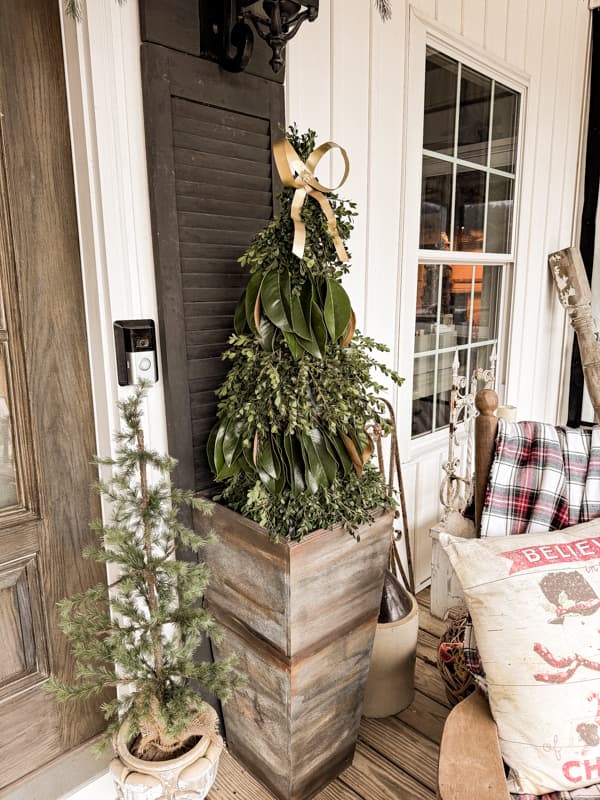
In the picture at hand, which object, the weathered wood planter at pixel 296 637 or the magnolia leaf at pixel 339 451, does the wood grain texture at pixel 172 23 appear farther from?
the weathered wood planter at pixel 296 637

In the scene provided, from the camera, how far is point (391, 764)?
5.39ft

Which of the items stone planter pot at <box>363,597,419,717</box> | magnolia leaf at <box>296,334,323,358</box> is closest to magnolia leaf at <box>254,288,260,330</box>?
magnolia leaf at <box>296,334,323,358</box>

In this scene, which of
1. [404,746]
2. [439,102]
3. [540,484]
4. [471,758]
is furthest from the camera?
[439,102]

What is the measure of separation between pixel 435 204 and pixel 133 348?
A: 157cm

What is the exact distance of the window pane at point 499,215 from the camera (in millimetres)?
2729

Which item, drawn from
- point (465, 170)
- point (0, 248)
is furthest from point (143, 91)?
point (465, 170)

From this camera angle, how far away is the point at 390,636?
1.77 m

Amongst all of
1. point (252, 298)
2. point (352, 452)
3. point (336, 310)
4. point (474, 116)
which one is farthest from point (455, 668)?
point (474, 116)

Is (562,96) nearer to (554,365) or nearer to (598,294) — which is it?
(598,294)

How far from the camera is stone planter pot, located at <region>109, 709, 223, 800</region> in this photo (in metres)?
1.15

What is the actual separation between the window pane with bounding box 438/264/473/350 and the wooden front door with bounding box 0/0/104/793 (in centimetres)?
169

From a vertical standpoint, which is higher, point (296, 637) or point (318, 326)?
point (318, 326)

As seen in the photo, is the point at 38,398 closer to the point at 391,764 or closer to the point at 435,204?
the point at 391,764

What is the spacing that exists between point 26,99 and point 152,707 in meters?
1.37
